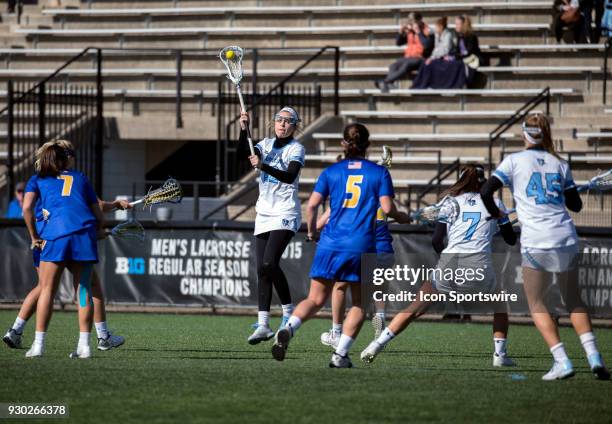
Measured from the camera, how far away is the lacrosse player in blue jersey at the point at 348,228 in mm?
9914

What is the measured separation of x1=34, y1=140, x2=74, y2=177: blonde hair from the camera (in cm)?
1081

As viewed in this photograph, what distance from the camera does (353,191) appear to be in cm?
998

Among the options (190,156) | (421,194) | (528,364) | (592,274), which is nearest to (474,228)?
(528,364)

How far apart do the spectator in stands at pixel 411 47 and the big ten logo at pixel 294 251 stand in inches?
265

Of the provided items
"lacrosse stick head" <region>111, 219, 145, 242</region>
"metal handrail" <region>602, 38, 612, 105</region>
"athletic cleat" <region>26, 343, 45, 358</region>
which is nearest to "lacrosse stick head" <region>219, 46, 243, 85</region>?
"lacrosse stick head" <region>111, 219, 145, 242</region>

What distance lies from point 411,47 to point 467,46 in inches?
43.3

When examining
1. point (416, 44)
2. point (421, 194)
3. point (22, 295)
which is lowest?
point (22, 295)

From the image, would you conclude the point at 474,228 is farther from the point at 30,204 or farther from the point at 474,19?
the point at 474,19

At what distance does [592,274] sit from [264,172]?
7.05 m

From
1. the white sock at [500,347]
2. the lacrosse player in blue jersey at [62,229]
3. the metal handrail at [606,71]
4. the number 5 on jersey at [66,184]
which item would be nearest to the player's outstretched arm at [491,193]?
the white sock at [500,347]

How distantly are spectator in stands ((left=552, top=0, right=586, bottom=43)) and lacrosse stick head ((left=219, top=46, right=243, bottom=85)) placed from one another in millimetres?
12616

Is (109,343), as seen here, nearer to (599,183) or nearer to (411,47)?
(599,183)

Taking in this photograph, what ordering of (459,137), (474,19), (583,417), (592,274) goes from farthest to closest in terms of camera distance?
(474,19) → (459,137) → (592,274) → (583,417)

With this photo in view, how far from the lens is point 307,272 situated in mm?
18172
